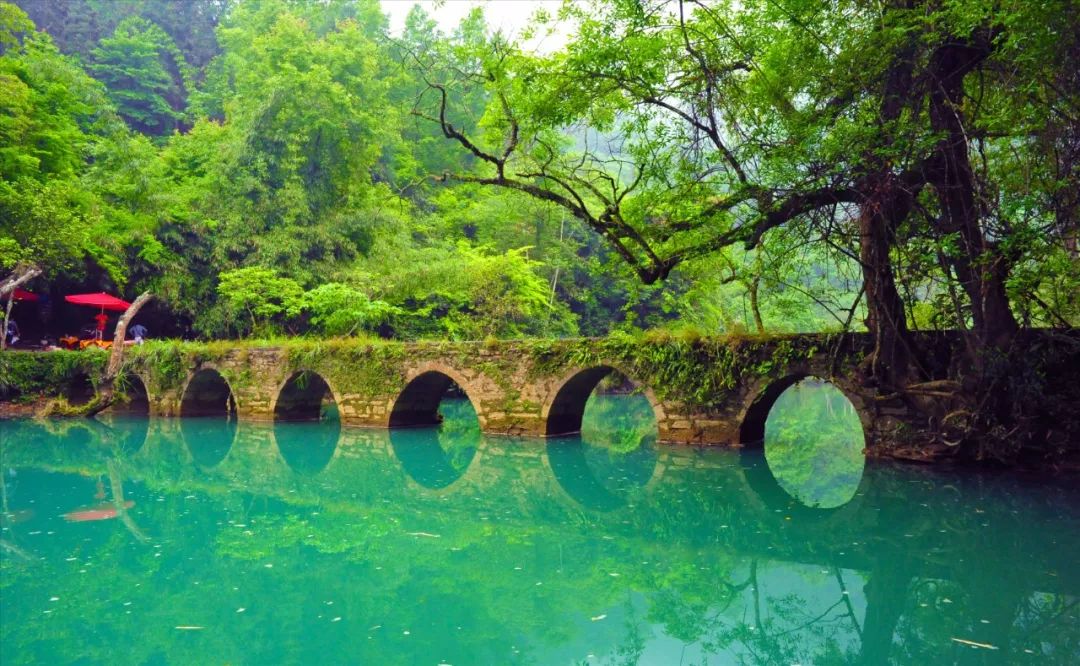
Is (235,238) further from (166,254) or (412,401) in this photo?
(412,401)

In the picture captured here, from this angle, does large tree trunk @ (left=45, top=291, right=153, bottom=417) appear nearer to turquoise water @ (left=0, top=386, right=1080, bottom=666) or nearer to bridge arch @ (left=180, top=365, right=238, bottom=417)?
bridge arch @ (left=180, top=365, right=238, bottom=417)

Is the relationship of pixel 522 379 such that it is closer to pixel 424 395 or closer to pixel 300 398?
pixel 424 395

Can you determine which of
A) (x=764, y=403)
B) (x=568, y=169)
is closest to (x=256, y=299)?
(x=568, y=169)

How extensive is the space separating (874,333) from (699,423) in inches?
130

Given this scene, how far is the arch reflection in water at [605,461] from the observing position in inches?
382

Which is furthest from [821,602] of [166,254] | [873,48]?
[166,254]

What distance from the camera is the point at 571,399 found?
14758 millimetres

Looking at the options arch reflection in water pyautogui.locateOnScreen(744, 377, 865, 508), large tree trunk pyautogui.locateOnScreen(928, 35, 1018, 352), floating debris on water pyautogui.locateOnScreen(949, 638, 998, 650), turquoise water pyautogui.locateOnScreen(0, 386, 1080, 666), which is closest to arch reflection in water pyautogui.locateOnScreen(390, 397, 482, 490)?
turquoise water pyautogui.locateOnScreen(0, 386, 1080, 666)

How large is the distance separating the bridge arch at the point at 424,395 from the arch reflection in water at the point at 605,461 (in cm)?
203

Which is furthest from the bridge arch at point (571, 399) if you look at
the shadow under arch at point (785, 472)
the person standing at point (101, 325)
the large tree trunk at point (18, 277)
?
the person standing at point (101, 325)

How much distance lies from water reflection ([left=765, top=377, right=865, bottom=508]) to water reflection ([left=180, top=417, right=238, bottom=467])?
8779mm

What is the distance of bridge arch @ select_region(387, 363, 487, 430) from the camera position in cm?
1479

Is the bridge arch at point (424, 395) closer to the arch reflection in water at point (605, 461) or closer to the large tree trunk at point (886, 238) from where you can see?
the arch reflection in water at point (605, 461)

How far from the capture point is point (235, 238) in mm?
21844
